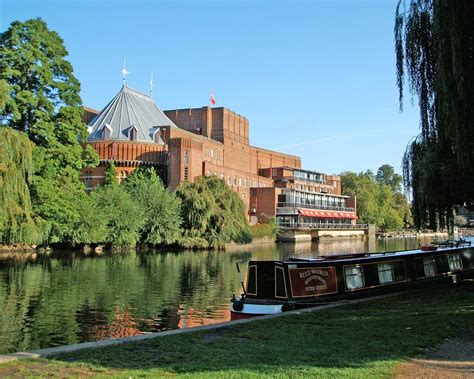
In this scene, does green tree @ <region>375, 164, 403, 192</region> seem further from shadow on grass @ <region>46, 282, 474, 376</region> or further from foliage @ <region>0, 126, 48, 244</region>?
shadow on grass @ <region>46, 282, 474, 376</region>

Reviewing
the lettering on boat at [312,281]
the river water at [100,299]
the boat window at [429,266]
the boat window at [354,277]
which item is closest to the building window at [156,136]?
the river water at [100,299]

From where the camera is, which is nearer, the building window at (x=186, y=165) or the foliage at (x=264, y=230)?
the building window at (x=186, y=165)

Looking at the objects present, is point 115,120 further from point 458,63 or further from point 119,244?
point 458,63

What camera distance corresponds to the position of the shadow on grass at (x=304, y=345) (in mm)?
7230

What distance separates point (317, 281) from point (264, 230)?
59196mm

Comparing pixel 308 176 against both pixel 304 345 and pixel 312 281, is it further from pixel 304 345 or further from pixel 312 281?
pixel 304 345

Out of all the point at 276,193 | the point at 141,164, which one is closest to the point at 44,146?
the point at 141,164

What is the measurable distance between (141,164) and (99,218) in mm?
31654

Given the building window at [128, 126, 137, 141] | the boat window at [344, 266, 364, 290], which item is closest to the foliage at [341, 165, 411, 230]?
the building window at [128, 126, 137, 141]

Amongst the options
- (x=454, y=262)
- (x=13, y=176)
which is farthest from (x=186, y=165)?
(x=454, y=262)

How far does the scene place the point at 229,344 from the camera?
29.0ft

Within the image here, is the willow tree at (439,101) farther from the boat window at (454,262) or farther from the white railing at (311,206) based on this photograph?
the white railing at (311,206)

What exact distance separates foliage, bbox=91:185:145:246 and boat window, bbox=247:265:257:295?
105ft

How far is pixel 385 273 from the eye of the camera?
16.8 meters
